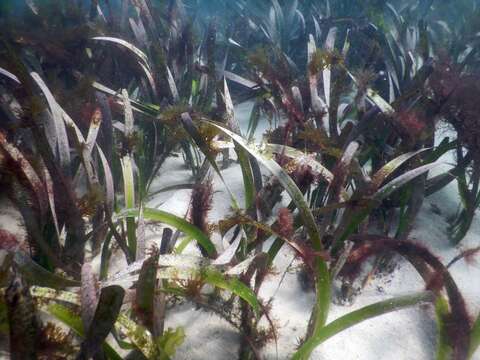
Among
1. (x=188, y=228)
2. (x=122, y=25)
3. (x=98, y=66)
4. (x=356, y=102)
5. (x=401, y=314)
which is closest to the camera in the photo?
(x=188, y=228)

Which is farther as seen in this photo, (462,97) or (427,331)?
(462,97)

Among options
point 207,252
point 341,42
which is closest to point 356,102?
point 207,252

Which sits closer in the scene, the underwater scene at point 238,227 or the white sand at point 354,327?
the underwater scene at point 238,227

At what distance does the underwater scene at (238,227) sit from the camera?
1597 millimetres

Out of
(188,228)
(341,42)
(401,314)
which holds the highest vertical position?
(341,42)

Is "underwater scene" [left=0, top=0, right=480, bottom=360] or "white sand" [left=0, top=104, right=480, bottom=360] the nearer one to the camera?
"underwater scene" [left=0, top=0, right=480, bottom=360]

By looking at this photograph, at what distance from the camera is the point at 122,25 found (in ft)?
16.3

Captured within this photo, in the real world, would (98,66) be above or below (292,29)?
below

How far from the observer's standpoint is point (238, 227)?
2168 millimetres

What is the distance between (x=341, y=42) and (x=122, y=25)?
14.5 feet

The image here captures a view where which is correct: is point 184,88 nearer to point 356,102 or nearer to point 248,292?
point 356,102

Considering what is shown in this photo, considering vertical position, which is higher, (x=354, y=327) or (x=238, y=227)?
(x=238, y=227)

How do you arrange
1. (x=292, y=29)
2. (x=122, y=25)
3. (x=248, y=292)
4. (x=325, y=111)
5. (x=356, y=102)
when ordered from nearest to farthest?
(x=248, y=292) → (x=325, y=111) → (x=356, y=102) → (x=122, y=25) → (x=292, y=29)

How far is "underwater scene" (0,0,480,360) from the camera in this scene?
5.24 ft
